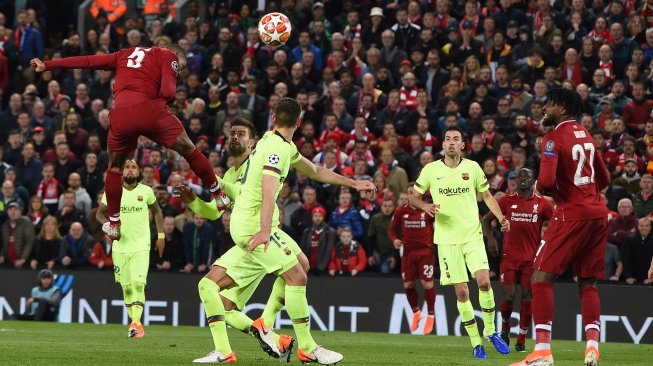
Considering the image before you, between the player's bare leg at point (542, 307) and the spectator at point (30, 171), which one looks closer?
the player's bare leg at point (542, 307)

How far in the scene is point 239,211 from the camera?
11578 millimetres

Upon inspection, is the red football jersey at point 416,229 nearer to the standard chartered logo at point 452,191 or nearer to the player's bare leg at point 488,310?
the standard chartered logo at point 452,191

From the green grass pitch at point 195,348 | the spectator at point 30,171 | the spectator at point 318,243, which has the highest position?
the spectator at point 30,171

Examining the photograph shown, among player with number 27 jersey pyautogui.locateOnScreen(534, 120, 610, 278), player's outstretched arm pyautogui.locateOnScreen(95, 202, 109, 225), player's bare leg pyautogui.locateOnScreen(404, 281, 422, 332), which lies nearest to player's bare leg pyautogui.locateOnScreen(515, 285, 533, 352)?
player's bare leg pyautogui.locateOnScreen(404, 281, 422, 332)

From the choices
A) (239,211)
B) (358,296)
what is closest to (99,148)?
(358,296)

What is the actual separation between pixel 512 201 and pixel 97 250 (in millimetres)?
8640

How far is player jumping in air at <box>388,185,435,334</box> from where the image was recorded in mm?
19828

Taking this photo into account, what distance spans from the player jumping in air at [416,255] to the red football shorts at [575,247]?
8.63 m

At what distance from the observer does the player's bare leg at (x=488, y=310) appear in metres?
15.1

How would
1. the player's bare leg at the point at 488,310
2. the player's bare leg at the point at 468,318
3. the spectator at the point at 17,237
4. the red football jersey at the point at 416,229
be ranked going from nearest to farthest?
the player's bare leg at the point at 468,318
the player's bare leg at the point at 488,310
the red football jersey at the point at 416,229
the spectator at the point at 17,237

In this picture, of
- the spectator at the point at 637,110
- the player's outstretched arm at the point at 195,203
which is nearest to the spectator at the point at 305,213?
the spectator at the point at 637,110

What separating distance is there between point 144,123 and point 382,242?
30.2 ft

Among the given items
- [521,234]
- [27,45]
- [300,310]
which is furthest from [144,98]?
[27,45]

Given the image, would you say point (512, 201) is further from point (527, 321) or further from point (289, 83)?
point (289, 83)
